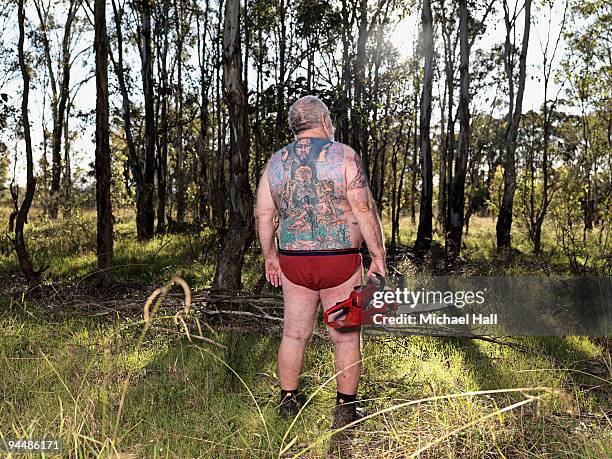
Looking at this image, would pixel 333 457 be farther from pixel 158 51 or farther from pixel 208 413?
pixel 158 51

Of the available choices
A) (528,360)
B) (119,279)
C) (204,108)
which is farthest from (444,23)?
(528,360)

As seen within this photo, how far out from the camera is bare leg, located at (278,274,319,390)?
394 centimetres

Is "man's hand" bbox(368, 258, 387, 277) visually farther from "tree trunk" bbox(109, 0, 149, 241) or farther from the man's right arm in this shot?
"tree trunk" bbox(109, 0, 149, 241)

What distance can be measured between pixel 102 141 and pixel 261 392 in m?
4.72

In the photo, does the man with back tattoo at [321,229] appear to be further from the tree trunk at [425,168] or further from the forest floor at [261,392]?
the tree trunk at [425,168]

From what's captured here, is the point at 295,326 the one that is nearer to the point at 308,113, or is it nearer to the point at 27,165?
the point at 308,113

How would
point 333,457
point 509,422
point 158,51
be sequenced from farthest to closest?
1. point 158,51
2. point 509,422
3. point 333,457

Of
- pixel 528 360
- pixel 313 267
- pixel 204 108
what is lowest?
pixel 528 360

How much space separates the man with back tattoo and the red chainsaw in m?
0.09

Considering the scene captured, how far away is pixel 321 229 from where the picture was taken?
382cm

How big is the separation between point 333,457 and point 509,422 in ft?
3.75

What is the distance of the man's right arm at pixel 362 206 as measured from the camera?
3740 millimetres

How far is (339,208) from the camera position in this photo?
3828 millimetres

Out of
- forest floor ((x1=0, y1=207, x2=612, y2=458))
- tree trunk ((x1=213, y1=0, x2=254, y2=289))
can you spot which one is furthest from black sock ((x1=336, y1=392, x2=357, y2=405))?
tree trunk ((x1=213, y1=0, x2=254, y2=289))
